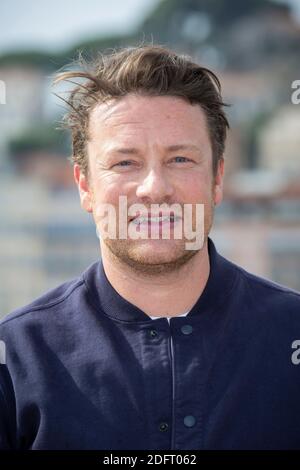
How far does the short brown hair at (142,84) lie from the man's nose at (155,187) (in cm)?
13

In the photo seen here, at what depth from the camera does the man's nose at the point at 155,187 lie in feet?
4.33

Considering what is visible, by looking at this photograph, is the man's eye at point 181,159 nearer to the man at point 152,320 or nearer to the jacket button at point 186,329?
the man at point 152,320

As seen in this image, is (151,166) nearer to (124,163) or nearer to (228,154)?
(124,163)

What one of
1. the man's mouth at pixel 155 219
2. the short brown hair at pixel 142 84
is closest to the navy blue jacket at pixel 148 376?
the man's mouth at pixel 155 219

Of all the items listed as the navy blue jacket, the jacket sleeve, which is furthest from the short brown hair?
the jacket sleeve

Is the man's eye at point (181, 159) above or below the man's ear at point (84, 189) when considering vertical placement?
above

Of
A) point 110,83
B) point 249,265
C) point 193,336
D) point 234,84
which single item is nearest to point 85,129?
point 110,83

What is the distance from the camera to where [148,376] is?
1323mm

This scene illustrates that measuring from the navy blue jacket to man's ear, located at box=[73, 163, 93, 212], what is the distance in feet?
0.45

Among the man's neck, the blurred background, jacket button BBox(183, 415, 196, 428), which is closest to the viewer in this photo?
jacket button BBox(183, 415, 196, 428)

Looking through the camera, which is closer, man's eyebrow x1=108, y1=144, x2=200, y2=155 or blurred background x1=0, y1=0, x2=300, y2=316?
man's eyebrow x1=108, y1=144, x2=200, y2=155

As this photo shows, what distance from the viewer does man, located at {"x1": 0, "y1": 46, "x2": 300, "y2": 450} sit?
1.30 m

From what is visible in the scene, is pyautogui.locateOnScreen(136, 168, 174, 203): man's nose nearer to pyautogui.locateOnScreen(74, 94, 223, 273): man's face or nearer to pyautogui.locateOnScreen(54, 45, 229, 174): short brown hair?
pyautogui.locateOnScreen(74, 94, 223, 273): man's face

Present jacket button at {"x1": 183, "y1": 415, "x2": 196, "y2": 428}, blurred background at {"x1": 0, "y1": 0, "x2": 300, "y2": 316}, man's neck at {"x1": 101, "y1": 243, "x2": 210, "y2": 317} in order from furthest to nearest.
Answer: blurred background at {"x1": 0, "y1": 0, "x2": 300, "y2": 316}
man's neck at {"x1": 101, "y1": 243, "x2": 210, "y2": 317}
jacket button at {"x1": 183, "y1": 415, "x2": 196, "y2": 428}
